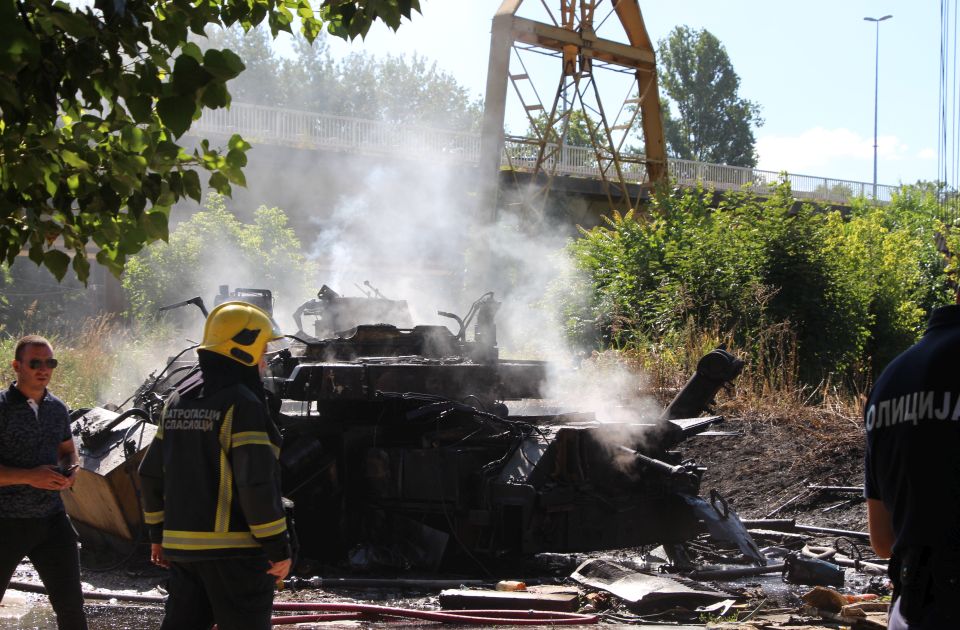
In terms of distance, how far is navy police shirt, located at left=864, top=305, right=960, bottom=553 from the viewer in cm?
281

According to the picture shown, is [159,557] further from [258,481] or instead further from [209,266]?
[209,266]

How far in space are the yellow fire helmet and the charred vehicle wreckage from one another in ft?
12.9

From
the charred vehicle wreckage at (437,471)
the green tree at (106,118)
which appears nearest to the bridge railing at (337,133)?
the charred vehicle wreckage at (437,471)

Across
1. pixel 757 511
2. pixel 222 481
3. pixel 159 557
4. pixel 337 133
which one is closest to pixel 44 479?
pixel 159 557

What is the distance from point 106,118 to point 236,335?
1071 mm

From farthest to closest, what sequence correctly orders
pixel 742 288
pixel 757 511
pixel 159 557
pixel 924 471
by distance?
pixel 742 288 → pixel 757 511 → pixel 159 557 → pixel 924 471

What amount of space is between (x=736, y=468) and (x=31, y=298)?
23.5 metres

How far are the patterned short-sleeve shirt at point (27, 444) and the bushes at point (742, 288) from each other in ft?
33.8

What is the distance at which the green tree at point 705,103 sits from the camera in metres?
62.3

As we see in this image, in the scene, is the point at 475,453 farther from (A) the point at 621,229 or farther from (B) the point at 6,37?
(A) the point at 621,229

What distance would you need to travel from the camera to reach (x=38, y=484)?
16.4ft

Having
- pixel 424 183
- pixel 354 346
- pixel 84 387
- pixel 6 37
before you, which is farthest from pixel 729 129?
pixel 6 37

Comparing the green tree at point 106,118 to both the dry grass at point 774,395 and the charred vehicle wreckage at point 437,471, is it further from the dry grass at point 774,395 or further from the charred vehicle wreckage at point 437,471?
the dry grass at point 774,395

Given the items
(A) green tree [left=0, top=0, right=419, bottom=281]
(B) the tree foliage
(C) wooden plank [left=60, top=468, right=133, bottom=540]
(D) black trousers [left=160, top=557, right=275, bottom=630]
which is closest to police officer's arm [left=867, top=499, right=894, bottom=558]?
(D) black trousers [left=160, top=557, right=275, bottom=630]
